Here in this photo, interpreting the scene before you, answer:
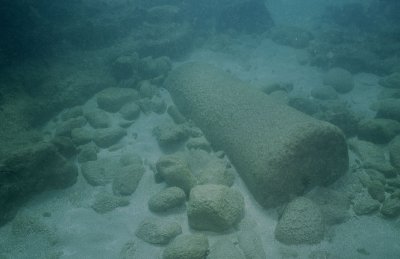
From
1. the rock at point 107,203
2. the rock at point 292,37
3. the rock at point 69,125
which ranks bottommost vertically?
the rock at point 292,37

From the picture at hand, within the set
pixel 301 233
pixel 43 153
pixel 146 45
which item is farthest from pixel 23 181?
pixel 146 45

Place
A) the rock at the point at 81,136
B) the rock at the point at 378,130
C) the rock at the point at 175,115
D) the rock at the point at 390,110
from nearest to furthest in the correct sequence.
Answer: the rock at the point at 378,130 → the rock at the point at 81,136 → the rock at the point at 390,110 → the rock at the point at 175,115

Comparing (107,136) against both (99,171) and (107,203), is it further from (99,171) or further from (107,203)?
(107,203)

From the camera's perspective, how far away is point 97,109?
8828mm

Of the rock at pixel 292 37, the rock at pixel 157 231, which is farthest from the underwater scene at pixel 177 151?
the rock at pixel 292 37

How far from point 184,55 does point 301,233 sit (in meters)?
9.92

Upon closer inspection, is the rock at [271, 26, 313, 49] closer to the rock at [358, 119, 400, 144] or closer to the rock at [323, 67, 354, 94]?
the rock at [323, 67, 354, 94]

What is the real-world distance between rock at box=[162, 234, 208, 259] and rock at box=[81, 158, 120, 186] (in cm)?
243

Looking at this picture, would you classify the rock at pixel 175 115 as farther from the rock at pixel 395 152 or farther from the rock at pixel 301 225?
the rock at pixel 395 152

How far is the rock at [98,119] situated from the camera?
26.6ft

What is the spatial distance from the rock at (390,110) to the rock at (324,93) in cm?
180

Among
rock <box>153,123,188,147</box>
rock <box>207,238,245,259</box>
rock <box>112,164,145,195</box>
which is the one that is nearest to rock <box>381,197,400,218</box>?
rock <box>207,238,245,259</box>

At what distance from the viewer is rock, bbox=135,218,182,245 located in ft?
16.5

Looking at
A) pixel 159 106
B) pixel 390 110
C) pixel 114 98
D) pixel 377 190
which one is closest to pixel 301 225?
pixel 377 190
